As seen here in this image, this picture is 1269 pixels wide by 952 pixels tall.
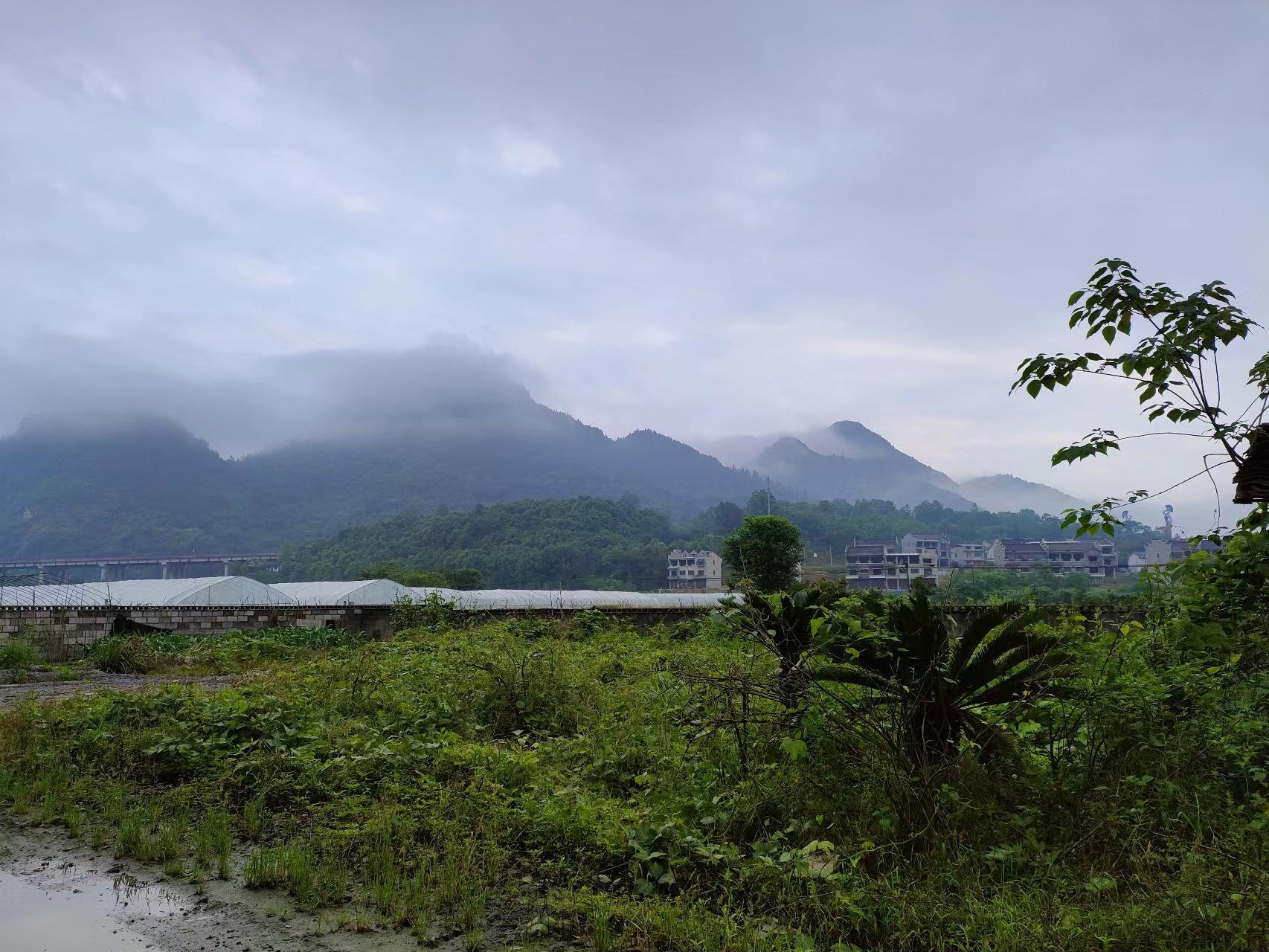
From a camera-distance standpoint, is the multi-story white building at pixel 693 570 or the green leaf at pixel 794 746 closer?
the green leaf at pixel 794 746

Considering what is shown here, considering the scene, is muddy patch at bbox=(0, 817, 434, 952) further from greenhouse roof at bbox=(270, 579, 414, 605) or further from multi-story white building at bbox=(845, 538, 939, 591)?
multi-story white building at bbox=(845, 538, 939, 591)

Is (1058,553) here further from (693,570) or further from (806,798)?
(806,798)

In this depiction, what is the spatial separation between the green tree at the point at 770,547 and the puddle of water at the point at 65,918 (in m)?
26.6

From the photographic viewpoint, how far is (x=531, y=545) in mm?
62062

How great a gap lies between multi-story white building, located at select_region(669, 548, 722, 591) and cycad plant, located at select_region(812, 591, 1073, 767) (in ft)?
197

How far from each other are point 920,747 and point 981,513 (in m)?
102

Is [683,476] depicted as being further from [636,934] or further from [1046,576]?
[636,934]

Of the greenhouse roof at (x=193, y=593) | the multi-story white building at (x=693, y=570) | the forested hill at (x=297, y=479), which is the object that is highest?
the forested hill at (x=297, y=479)

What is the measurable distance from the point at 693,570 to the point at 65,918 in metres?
64.4

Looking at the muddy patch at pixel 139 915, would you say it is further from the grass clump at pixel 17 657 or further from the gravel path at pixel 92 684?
the grass clump at pixel 17 657

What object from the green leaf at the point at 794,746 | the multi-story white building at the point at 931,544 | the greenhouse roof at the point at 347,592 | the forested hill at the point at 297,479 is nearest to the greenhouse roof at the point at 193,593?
the greenhouse roof at the point at 347,592

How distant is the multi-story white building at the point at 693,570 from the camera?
65625 mm

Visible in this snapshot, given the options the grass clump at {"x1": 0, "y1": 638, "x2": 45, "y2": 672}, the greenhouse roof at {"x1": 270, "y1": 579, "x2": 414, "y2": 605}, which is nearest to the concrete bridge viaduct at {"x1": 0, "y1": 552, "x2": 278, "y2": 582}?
the greenhouse roof at {"x1": 270, "y1": 579, "x2": 414, "y2": 605}

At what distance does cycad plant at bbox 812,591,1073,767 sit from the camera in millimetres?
3920
